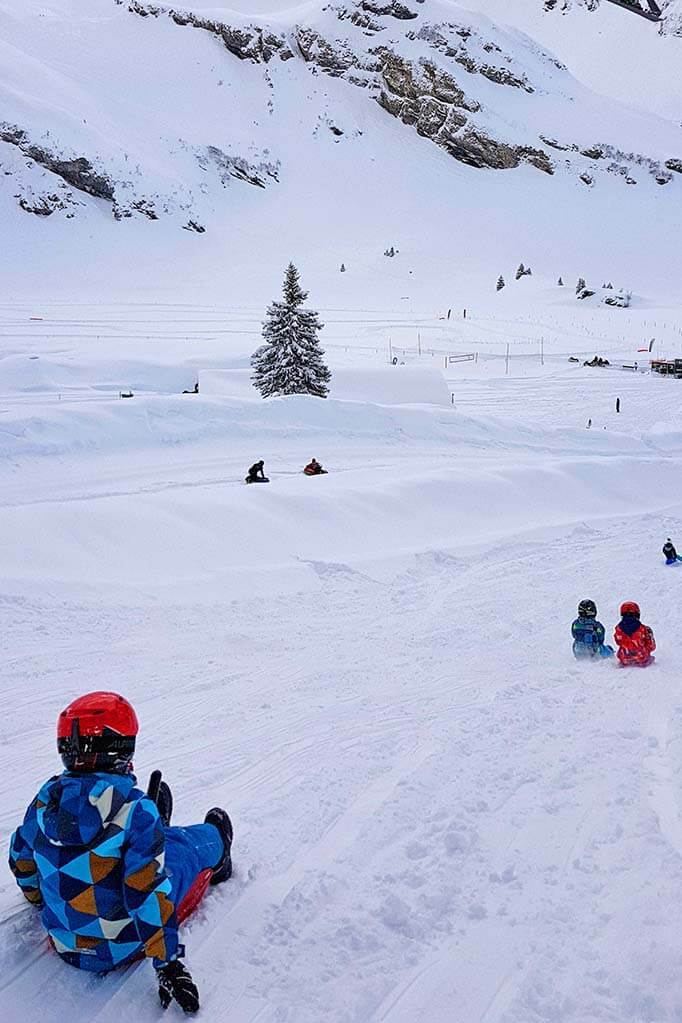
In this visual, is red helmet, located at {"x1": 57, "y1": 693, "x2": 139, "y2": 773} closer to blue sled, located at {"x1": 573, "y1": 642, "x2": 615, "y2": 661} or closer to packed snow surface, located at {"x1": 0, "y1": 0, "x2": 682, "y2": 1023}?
packed snow surface, located at {"x1": 0, "y1": 0, "x2": 682, "y2": 1023}

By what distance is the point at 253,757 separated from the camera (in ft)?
16.6

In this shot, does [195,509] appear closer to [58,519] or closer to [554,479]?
[58,519]

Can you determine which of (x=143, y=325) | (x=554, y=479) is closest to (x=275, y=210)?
(x=143, y=325)

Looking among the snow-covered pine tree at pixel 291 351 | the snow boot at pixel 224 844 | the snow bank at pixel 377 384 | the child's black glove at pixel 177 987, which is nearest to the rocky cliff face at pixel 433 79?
the snow bank at pixel 377 384

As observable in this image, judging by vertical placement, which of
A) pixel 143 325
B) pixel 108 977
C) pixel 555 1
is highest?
pixel 555 1

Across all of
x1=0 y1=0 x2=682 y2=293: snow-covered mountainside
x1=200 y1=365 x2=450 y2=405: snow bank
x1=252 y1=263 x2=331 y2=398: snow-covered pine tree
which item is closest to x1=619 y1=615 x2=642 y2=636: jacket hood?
x1=252 y1=263 x2=331 y2=398: snow-covered pine tree

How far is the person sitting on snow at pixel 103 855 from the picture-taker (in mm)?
2803

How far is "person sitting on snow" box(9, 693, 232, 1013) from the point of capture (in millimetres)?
2803

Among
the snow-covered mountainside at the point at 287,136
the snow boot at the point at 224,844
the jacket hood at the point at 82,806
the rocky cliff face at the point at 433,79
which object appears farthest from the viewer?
the rocky cliff face at the point at 433,79

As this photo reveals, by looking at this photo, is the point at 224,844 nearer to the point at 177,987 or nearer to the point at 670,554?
the point at 177,987

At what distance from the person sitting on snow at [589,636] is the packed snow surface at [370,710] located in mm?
281

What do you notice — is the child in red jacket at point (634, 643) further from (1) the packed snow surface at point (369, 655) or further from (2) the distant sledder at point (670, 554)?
(2) the distant sledder at point (670, 554)

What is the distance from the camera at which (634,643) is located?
710 centimetres

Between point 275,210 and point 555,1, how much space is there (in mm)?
96468
